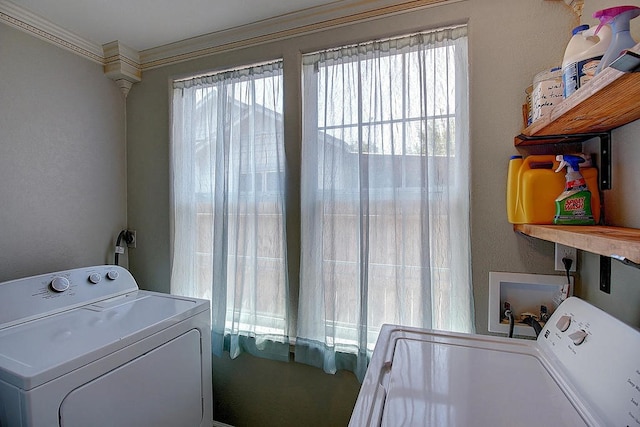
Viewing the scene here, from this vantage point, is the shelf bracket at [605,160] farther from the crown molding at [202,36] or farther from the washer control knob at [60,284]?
the washer control knob at [60,284]

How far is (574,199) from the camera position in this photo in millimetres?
1064

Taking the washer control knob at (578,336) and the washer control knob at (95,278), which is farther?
the washer control knob at (95,278)

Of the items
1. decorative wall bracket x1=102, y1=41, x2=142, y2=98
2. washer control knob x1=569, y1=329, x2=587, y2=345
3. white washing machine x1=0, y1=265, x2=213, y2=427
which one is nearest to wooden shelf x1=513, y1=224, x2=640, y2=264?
washer control knob x1=569, y1=329, x2=587, y2=345

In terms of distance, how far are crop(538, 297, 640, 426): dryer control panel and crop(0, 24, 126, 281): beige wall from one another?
254 centimetres

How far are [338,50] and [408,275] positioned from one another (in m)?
1.30

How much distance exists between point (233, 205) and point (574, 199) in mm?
1702

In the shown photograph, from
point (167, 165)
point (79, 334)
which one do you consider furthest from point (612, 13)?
point (167, 165)

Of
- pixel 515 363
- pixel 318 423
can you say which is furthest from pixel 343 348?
pixel 515 363

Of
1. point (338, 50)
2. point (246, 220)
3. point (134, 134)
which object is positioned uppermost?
point (338, 50)

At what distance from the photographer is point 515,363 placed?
0.97 meters

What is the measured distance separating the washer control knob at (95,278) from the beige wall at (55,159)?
39cm

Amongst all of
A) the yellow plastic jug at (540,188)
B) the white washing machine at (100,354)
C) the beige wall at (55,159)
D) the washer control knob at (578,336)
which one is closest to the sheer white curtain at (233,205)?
the white washing machine at (100,354)

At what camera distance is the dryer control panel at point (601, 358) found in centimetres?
66

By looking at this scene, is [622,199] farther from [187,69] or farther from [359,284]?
[187,69]
